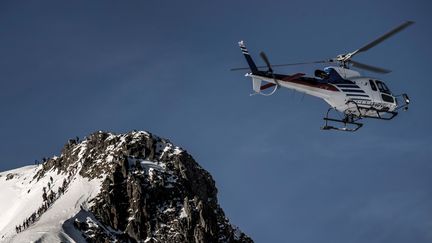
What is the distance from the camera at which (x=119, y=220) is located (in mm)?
180375

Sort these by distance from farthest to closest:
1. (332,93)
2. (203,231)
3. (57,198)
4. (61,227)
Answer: (57,198) → (203,231) → (61,227) → (332,93)

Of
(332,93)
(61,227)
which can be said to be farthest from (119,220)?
(332,93)

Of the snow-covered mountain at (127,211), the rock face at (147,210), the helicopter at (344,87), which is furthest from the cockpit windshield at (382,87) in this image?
the rock face at (147,210)

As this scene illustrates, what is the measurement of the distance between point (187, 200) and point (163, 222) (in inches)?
359

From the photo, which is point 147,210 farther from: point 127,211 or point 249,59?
point 249,59

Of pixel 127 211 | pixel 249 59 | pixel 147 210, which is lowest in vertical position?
pixel 249 59

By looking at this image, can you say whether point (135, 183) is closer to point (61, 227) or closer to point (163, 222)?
point (163, 222)

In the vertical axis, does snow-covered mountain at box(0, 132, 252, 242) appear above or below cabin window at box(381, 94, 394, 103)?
above

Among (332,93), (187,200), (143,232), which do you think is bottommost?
(332,93)

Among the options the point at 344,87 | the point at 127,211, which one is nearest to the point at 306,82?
the point at 344,87

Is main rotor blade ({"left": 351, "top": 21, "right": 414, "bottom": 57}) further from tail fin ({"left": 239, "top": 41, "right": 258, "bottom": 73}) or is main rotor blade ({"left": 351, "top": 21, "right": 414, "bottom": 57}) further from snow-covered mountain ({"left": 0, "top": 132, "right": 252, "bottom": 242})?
snow-covered mountain ({"left": 0, "top": 132, "right": 252, "bottom": 242})

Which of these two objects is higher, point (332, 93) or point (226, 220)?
point (226, 220)

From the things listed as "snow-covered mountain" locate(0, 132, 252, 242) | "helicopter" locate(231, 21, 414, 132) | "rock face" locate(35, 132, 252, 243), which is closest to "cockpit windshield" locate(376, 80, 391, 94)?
"helicopter" locate(231, 21, 414, 132)

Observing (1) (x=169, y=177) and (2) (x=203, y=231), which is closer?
(2) (x=203, y=231)
